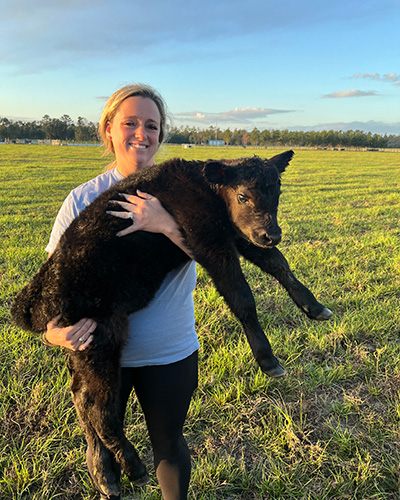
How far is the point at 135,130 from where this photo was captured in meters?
2.76

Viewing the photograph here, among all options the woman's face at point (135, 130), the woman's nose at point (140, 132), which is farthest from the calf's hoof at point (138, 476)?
the woman's nose at point (140, 132)

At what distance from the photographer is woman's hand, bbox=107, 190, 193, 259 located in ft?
7.75

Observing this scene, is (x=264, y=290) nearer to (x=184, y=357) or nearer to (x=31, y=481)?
(x=184, y=357)

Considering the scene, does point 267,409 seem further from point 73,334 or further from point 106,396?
point 73,334

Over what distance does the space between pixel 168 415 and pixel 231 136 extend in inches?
5976

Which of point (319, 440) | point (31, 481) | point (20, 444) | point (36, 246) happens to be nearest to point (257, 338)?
point (319, 440)

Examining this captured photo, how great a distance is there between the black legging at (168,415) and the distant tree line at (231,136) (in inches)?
4377

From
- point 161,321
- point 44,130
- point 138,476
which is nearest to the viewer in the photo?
point 138,476

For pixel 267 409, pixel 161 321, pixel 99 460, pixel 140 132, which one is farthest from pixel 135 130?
pixel 267 409

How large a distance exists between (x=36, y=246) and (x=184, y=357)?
22.1 feet

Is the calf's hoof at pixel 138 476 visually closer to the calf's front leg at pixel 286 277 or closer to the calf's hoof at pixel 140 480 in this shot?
the calf's hoof at pixel 140 480

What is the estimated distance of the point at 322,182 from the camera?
918 inches

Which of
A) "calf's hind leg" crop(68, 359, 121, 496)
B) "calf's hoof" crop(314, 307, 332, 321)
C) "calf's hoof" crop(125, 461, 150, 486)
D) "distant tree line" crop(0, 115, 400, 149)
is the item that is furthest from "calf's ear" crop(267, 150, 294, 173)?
A: "distant tree line" crop(0, 115, 400, 149)

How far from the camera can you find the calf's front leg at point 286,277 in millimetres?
2570
